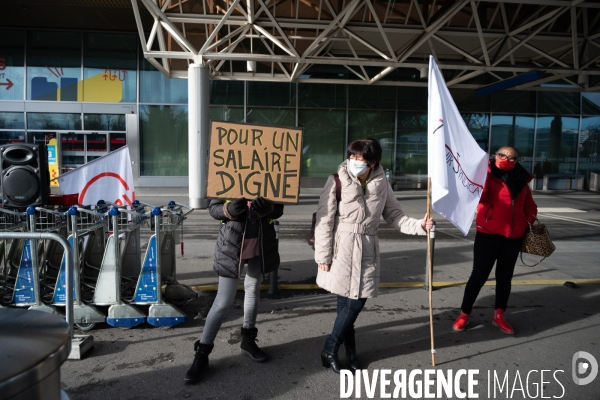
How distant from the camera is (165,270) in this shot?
16.5 feet

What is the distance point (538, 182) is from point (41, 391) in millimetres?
23381

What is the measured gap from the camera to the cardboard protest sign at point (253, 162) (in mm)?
3379

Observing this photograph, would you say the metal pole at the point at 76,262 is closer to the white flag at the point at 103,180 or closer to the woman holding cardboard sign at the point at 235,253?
the white flag at the point at 103,180

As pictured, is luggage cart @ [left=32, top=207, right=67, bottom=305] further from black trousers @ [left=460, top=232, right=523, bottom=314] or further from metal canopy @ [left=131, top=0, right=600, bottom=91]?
metal canopy @ [left=131, top=0, right=600, bottom=91]

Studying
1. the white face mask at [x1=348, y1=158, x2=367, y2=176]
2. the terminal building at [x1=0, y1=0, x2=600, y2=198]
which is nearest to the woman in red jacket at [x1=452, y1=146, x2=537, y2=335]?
the white face mask at [x1=348, y1=158, x2=367, y2=176]

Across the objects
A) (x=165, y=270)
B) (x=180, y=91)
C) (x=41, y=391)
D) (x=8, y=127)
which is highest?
(x=180, y=91)

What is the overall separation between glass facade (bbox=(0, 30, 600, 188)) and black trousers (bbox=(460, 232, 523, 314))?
15095 millimetres

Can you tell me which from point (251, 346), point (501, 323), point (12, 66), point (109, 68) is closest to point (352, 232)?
point (251, 346)

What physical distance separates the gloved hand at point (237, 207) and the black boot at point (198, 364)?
3.47 feet

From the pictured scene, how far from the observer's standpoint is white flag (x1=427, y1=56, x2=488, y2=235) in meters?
3.59

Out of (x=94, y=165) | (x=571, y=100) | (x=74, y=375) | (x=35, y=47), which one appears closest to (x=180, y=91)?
(x=35, y=47)

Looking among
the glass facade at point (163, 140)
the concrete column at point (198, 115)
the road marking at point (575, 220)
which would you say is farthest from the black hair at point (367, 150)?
the glass facade at point (163, 140)

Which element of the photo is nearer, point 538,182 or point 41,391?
point 41,391

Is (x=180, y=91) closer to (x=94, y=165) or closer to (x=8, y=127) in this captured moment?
(x=8, y=127)
